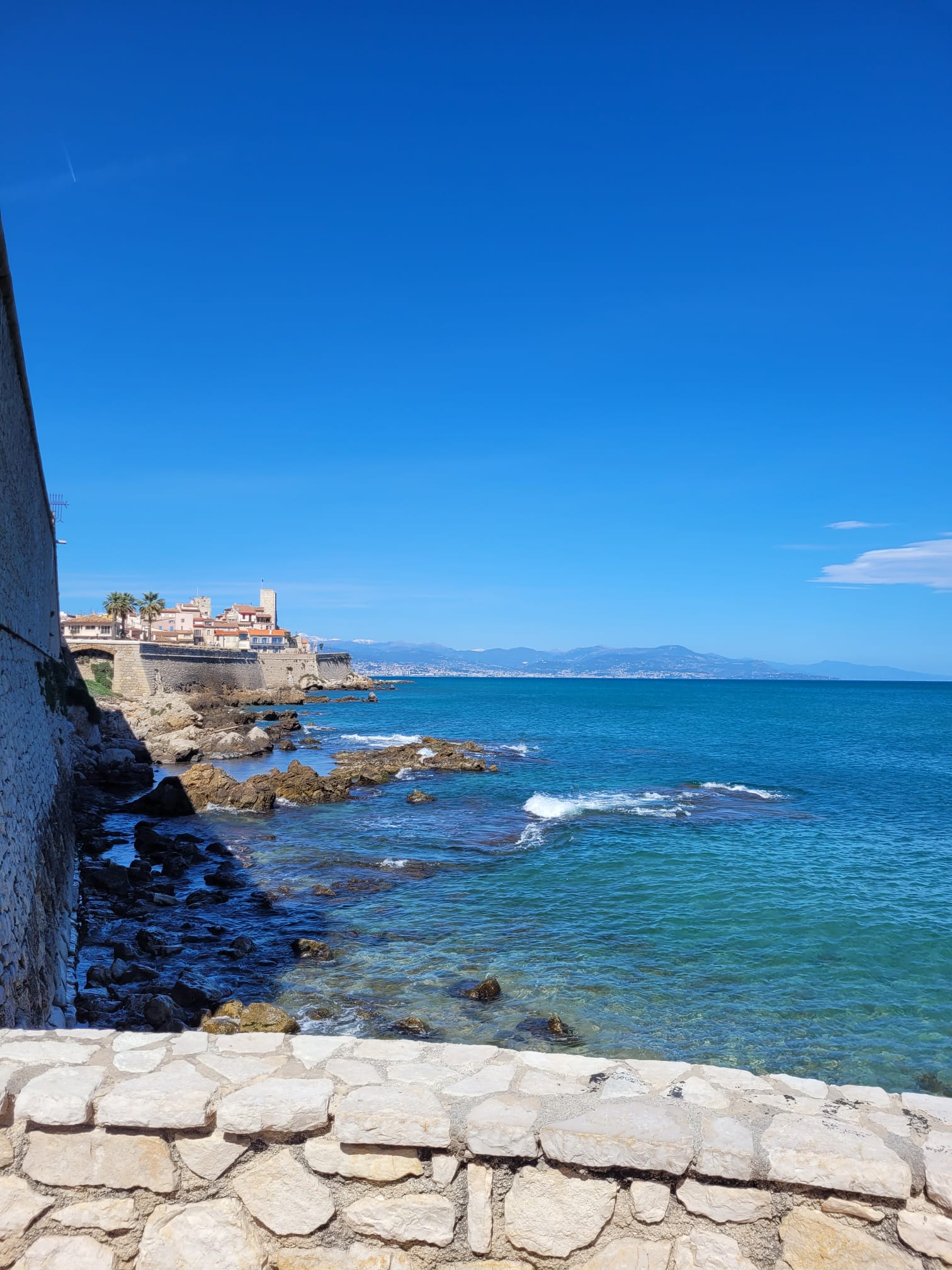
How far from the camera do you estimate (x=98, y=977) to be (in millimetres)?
11953

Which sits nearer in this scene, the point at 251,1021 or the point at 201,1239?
the point at 201,1239

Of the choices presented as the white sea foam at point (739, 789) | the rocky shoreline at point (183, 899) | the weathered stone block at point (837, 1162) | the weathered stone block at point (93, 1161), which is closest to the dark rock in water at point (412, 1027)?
the rocky shoreline at point (183, 899)

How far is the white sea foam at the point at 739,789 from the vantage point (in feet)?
103

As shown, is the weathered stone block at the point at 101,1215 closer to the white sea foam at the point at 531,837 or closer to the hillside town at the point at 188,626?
the white sea foam at the point at 531,837

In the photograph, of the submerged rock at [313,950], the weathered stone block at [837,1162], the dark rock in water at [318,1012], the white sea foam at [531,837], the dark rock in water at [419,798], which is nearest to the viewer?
the weathered stone block at [837,1162]

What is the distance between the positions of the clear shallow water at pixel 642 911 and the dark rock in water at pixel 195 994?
2.89 feet

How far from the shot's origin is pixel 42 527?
67.6 feet

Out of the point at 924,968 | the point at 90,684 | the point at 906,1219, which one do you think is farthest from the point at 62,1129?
the point at 90,684

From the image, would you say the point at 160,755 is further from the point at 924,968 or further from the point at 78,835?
the point at 924,968

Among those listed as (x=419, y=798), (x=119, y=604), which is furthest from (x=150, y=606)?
(x=419, y=798)

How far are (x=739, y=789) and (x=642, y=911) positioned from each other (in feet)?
59.8

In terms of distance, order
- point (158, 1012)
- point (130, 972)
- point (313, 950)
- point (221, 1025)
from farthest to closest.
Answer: point (313, 950), point (130, 972), point (158, 1012), point (221, 1025)

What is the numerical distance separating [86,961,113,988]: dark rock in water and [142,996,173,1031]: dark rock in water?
1409mm

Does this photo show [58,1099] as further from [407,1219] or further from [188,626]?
[188,626]
